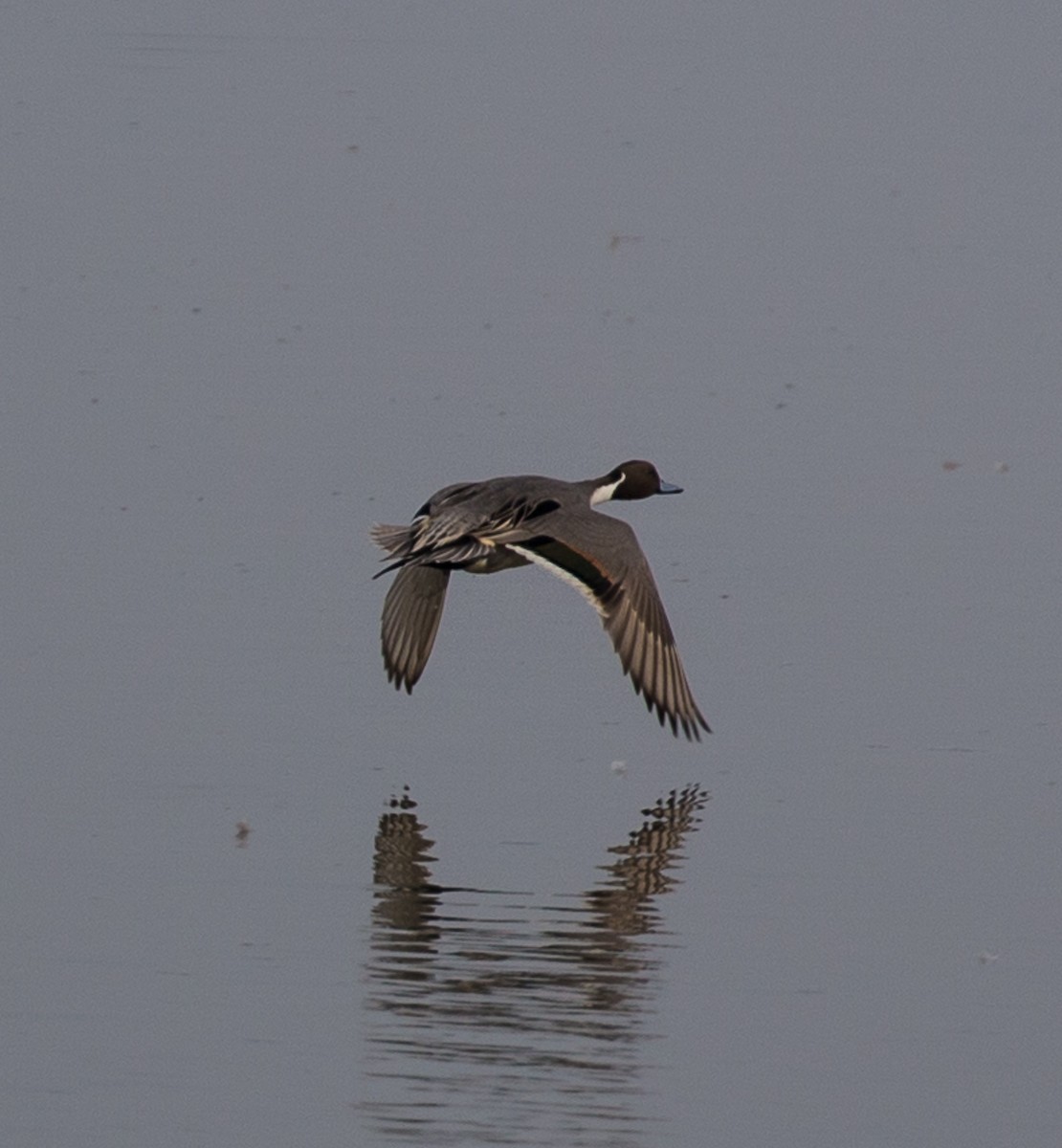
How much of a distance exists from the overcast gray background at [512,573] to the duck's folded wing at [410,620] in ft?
0.35

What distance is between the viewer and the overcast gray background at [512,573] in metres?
6.72

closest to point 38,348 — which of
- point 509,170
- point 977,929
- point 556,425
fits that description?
point 556,425

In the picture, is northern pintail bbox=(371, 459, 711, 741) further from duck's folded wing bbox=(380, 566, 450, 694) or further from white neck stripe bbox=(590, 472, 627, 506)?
white neck stripe bbox=(590, 472, 627, 506)

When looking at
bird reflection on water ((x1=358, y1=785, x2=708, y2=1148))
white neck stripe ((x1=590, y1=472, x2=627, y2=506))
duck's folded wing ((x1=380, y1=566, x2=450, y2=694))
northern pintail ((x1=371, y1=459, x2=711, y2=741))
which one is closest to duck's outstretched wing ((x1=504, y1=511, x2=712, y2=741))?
northern pintail ((x1=371, y1=459, x2=711, y2=741))

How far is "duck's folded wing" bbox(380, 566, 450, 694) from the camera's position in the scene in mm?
9273

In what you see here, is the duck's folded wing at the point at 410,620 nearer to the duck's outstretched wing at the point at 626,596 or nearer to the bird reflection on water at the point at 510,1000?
the duck's outstretched wing at the point at 626,596

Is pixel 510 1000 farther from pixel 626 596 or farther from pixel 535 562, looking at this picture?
pixel 535 562

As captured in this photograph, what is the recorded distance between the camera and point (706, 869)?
7941 mm

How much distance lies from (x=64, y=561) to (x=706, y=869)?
316 centimetres

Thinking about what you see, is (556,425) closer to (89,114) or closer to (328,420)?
(328,420)

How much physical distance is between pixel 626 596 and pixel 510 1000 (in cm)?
243

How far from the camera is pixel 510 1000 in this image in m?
6.88

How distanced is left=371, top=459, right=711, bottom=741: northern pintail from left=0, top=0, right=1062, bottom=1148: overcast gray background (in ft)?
0.57

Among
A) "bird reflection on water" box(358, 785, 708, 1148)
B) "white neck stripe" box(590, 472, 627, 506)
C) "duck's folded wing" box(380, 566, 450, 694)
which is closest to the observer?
"bird reflection on water" box(358, 785, 708, 1148)
